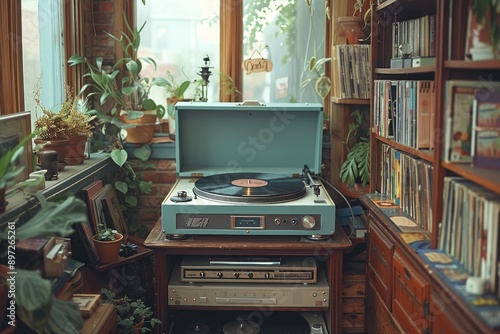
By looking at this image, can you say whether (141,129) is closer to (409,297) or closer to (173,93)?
(173,93)

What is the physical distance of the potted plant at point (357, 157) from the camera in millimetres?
3222

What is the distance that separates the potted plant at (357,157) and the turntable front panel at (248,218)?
19.9 inches

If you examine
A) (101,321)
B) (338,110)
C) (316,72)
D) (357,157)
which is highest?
(316,72)

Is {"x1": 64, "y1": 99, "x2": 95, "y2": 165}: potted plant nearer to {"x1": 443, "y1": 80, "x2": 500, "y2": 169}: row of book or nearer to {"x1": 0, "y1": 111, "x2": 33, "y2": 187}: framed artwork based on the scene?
{"x1": 0, "y1": 111, "x2": 33, "y2": 187}: framed artwork

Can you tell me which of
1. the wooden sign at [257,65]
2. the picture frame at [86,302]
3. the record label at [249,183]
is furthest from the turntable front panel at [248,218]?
the wooden sign at [257,65]

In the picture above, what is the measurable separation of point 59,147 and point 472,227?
186 centimetres

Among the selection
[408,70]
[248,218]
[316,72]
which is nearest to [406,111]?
[408,70]

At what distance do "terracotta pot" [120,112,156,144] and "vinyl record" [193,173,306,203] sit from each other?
1.74 feet

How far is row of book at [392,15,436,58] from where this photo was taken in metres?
2.51

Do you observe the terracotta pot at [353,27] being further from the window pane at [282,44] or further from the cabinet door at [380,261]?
the cabinet door at [380,261]

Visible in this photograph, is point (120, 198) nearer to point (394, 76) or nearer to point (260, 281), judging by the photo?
point (260, 281)

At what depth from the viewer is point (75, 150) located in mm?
3051

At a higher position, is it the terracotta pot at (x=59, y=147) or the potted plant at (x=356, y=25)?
the potted plant at (x=356, y=25)

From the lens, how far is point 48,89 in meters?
3.23
